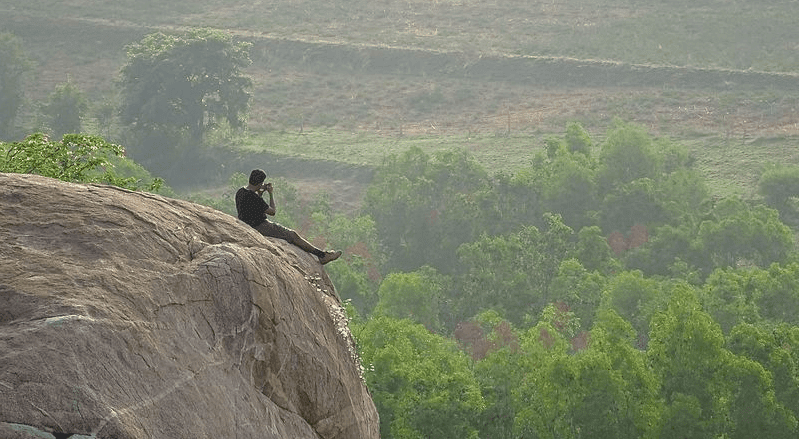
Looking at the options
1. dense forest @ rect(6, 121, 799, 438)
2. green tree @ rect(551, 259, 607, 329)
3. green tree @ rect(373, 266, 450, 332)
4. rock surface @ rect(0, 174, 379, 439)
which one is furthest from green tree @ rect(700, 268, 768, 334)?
rock surface @ rect(0, 174, 379, 439)

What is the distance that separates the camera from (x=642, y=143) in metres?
66.2

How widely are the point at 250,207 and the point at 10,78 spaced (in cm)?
7859

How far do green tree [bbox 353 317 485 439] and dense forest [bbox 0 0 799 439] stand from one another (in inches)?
3.0

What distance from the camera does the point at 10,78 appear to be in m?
88.8

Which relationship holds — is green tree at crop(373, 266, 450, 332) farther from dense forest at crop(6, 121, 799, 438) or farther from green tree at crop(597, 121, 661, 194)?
green tree at crop(597, 121, 661, 194)

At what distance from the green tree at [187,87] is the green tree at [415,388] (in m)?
49.8

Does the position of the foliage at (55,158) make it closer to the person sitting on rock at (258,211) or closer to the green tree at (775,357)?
the person sitting on rock at (258,211)

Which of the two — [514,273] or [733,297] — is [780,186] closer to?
[514,273]

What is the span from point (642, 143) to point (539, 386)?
36095 mm

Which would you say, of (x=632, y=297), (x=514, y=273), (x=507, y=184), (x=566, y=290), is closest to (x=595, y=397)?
(x=632, y=297)

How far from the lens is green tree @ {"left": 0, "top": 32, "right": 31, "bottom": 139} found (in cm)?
8669

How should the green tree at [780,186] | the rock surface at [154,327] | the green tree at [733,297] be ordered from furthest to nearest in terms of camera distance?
1. the green tree at [780,186]
2. the green tree at [733,297]
3. the rock surface at [154,327]

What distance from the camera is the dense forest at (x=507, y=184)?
32.2 meters

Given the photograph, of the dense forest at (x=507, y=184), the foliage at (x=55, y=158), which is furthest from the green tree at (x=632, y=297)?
the foliage at (x=55, y=158)
